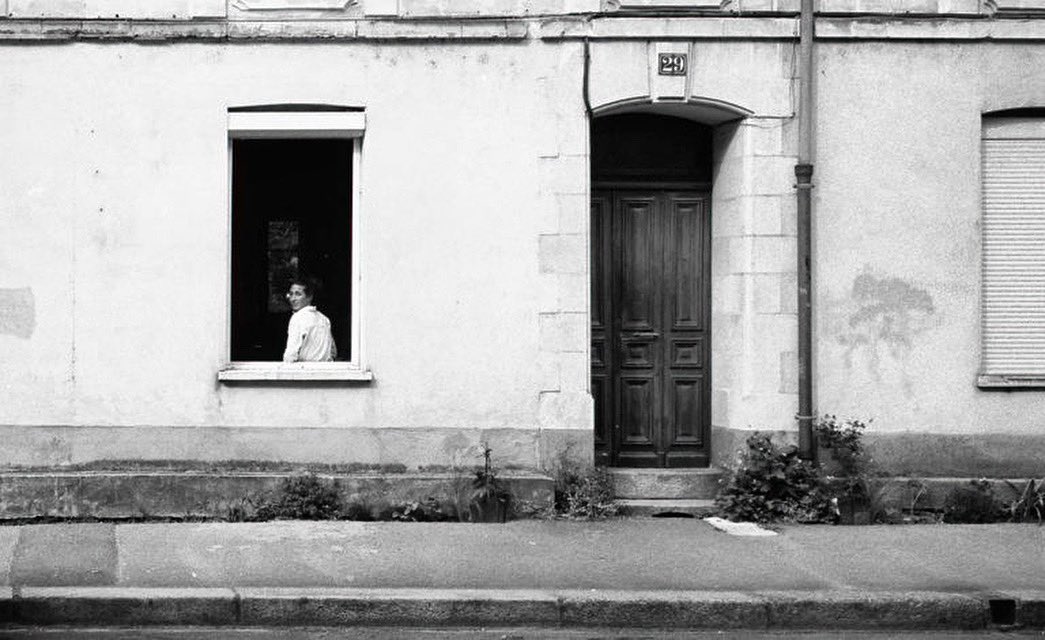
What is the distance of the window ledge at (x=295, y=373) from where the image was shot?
40.7ft

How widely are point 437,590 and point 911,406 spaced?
198 inches

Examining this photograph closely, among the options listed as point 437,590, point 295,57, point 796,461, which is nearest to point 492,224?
point 295,57

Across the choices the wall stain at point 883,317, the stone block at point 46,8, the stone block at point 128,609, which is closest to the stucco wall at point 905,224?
the wall stain at point 883,317

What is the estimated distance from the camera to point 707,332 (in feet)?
43.3

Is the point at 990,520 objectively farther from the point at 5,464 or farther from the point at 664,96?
the point at 5,464

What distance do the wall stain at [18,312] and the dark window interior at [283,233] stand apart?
5.43ft

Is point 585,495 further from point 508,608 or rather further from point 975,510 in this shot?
point 975,510

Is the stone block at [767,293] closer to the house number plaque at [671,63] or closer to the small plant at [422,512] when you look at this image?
the house number plaque at [671,63]

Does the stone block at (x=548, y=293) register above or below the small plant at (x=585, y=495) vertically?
above

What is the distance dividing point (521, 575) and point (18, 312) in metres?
5.14

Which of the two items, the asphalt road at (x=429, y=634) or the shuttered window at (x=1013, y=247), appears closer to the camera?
the asphalt road at (x=429, y=634)

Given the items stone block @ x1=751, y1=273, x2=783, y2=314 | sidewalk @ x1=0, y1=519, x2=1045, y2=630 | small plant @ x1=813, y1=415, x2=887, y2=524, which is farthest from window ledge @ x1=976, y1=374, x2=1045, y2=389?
stone block @ x1=751, y1=273, x2=783, y2=314

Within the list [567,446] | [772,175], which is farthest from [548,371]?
[772,175]

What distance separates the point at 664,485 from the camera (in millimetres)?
12578
